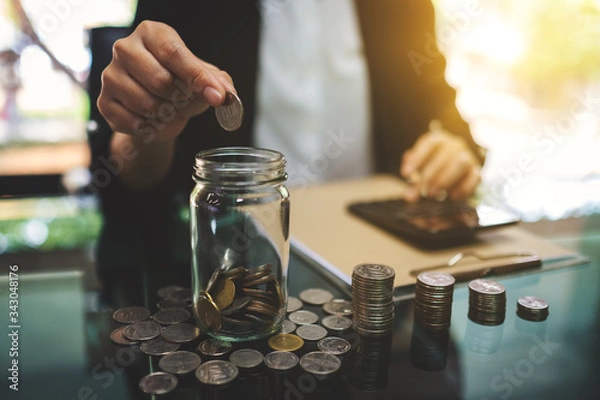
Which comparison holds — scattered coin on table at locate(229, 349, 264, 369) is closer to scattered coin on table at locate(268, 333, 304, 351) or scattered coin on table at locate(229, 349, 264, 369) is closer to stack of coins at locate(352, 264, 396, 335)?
scattered coin on table at locate(268, 333, 304, 351)

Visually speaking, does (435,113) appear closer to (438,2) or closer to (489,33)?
(438,2)

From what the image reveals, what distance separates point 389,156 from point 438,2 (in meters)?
0.53

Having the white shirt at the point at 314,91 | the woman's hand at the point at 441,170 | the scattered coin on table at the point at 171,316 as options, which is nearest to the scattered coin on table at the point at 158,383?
the scattered coin on table at the point at 171,316

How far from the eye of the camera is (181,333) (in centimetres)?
66

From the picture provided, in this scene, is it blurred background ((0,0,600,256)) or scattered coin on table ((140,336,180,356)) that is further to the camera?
blurred background ((0,0,600,256))

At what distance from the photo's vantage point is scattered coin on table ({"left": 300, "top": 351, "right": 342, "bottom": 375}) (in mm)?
586

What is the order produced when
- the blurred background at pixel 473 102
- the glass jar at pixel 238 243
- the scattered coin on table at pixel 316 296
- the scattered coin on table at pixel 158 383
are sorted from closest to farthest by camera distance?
the scattered coin on table at pixel 158 383, the glass jar at pixel 238 243, the scattered coin on table at pixel 316 296, the blurred background at pixel 473 102

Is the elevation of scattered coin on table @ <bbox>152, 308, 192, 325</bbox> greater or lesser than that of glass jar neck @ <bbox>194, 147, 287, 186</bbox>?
lesser

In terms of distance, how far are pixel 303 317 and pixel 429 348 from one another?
166 millimetres

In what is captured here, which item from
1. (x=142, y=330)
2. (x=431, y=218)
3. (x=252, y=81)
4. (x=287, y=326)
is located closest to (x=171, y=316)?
(x=142, y=330)

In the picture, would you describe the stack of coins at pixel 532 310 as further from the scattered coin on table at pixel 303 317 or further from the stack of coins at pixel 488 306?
the scattered coin on table at pixel 303 317

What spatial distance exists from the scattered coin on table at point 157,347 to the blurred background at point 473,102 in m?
0.41

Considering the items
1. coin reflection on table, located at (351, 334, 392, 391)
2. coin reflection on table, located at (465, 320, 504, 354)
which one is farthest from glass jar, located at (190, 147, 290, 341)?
coin reflection on table, located at (465, 320, 504, 354)

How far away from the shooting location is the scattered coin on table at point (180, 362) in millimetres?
579
